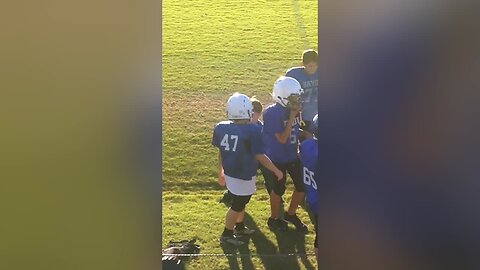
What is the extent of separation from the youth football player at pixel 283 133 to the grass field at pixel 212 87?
46 centimetres

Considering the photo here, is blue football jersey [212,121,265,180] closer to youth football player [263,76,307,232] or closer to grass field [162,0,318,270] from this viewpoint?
youth football player [263,76,307,232]

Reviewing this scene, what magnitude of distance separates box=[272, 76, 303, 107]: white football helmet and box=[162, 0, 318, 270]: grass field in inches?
49.4

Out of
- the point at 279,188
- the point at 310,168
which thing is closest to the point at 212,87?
the point at 279,188

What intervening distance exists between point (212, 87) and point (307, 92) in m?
6.13

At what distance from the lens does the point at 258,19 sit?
17.5m

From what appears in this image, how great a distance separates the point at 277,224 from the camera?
685 cm

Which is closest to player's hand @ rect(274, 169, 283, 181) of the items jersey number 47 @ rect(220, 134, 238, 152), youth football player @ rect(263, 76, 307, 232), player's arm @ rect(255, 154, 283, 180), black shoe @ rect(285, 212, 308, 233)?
player's arm @ rect(255, 154, 283, 180)

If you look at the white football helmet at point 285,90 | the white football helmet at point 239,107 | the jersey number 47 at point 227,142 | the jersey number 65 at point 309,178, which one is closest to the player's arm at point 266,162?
the jersey number 47 at point 227,142

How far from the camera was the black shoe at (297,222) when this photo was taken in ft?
22.3

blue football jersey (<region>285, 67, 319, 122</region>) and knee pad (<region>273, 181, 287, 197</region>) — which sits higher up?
blue football jersey (<region>285, 67, 319, 122</region>)

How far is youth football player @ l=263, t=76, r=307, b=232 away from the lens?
611 centimetres
